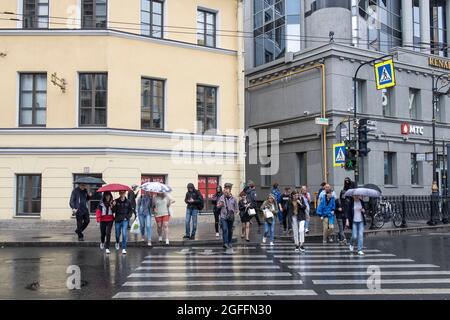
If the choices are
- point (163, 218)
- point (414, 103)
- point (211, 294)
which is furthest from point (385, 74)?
point (211, 294)

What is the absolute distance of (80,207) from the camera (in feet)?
52.4

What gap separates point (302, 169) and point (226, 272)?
61.6 ft

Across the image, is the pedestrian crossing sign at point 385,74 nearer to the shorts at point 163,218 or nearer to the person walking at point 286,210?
the person walking at point 286,210

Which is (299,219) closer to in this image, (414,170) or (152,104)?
(152,104)

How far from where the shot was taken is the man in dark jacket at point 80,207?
15.9 meters

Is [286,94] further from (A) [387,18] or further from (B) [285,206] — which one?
(B) [285,206]

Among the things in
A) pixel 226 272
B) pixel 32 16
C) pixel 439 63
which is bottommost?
pixel 226 272

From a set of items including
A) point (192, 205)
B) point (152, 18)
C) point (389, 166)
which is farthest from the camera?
point (389, 166)

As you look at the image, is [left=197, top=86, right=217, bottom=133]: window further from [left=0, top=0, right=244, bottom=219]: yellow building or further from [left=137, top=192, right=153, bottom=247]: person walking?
[left=137, top=192, right=153, bottom=247]: person walking

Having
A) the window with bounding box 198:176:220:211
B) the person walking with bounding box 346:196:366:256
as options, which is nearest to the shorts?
the person walking with bounding box 346:196:366:256

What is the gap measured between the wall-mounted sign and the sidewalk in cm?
1205

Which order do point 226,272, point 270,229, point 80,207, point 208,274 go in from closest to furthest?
point 208,274
point 226,272
point 270,229
point 80,207

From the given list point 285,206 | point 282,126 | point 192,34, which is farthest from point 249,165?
point 285,206
